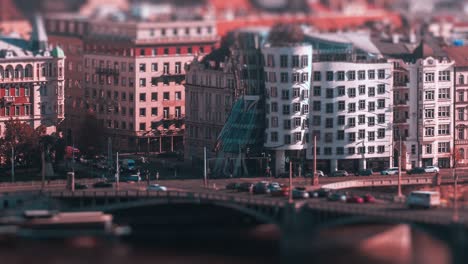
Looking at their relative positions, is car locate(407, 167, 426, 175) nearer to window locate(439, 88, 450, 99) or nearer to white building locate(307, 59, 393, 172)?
white building locate(307, 59, 393, 172)

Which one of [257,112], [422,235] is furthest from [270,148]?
[422,235]

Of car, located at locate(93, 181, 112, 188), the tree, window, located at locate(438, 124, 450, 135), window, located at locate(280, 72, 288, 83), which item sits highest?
the tree

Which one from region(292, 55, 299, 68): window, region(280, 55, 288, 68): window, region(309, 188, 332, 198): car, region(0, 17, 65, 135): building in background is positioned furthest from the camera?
region(0, 17, 65, 135): building in background

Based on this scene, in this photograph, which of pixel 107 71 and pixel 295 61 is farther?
pixel 107 71

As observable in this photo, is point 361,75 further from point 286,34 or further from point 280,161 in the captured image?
point 286,34

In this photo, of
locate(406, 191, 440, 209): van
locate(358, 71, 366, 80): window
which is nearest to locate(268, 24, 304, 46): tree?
locate(358, 71, 366, 80): window

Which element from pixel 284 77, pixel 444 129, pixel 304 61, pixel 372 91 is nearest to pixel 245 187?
pixel 284 77

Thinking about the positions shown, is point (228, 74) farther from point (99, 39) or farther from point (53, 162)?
point (99, 39)
